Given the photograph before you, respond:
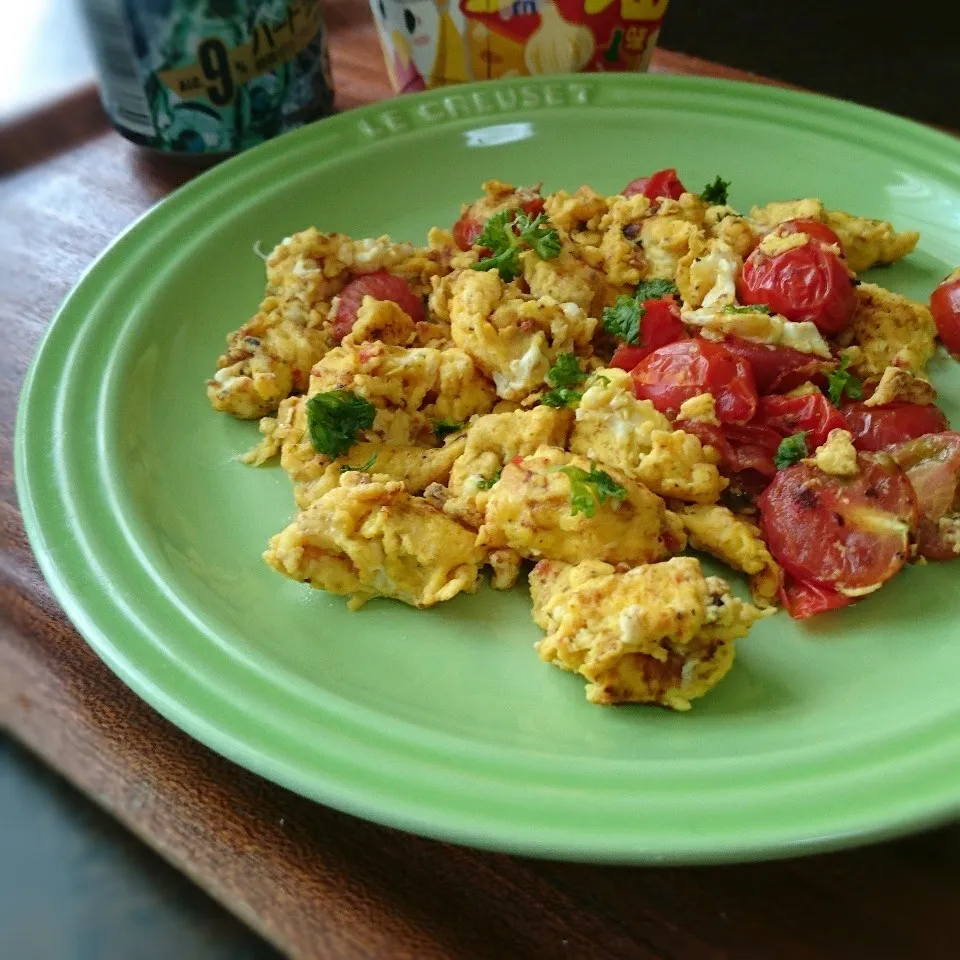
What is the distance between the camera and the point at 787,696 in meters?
0.94

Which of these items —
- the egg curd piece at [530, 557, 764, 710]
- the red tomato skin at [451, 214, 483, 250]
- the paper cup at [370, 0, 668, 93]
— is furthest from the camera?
the paper cup at [370, 0, 668, 93]

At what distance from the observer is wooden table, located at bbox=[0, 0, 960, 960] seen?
2.69 feet

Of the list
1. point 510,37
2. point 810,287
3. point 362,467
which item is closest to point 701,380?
point 810,287

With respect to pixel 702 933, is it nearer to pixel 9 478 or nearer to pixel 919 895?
pixel 919 895

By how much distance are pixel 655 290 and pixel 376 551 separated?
0.60 metres

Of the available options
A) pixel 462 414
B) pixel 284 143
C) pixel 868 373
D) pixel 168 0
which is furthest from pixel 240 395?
pixel 868 373

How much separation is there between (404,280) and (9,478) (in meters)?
Result: 0.61

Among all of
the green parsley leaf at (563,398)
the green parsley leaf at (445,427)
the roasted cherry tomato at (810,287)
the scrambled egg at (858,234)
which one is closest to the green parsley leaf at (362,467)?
the green parsley leaf at (445,427)

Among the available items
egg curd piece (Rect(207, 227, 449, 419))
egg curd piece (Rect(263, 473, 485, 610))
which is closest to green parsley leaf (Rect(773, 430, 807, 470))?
egg curd piece (Rect(263, 473, 485, 610))

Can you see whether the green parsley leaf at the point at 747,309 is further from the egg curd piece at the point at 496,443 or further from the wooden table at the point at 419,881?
the wooden table at the point at 419,881

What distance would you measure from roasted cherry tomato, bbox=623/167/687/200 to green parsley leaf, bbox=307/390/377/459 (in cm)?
64

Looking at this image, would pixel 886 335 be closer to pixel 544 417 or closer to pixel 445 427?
pixel 544 417

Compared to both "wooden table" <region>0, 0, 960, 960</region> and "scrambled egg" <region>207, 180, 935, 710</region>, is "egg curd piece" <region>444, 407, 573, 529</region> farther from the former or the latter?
"wooden table" <region>0, 0, 960, 960</region>

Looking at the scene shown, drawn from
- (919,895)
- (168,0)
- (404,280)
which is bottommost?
(919,895)
